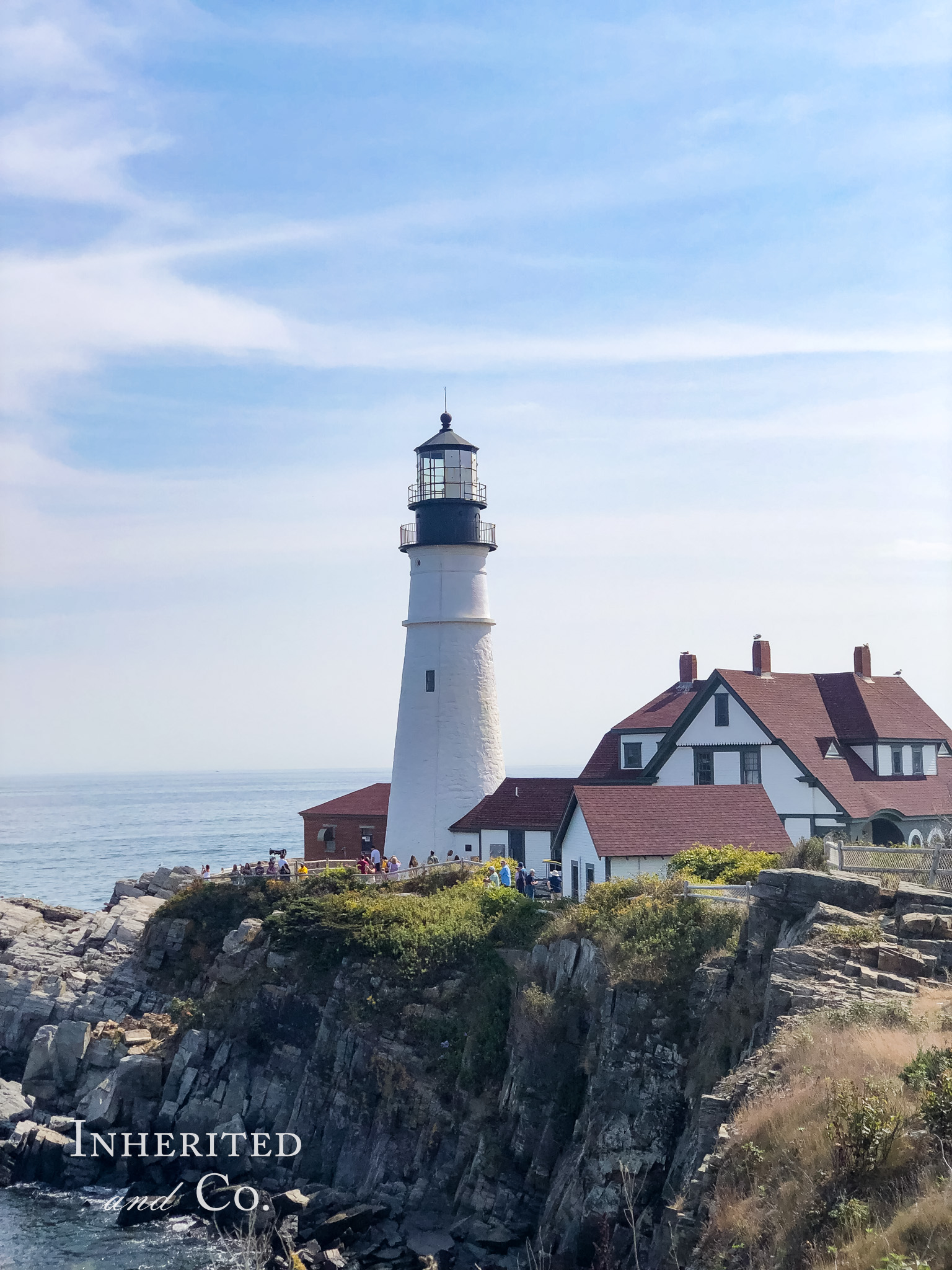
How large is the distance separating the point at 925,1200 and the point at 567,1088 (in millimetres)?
15018

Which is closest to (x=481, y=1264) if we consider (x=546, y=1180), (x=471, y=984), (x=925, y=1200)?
(x=546, y=1180)

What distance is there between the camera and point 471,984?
89.2 ft

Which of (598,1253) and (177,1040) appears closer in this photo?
(598,1253)

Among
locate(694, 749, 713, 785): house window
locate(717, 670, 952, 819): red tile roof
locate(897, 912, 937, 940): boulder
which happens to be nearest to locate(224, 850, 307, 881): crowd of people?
locate(694, 749, 713, 785): house window

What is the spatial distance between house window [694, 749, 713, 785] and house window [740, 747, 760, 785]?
95 centimetres

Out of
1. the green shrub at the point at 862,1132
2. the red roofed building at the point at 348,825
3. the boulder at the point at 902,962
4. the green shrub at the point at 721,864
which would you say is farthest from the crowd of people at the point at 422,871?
the green shrub at the point at 862,1132

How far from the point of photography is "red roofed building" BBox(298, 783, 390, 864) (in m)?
44.8

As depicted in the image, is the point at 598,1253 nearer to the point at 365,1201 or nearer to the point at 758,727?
the point at 365,1201

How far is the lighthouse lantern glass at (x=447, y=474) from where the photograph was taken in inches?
1533

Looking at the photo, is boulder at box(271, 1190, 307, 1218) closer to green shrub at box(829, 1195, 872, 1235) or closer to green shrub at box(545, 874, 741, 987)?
green shrub at box(545, 874, 741, 987)

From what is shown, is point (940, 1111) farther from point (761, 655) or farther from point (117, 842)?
point (117, 842)

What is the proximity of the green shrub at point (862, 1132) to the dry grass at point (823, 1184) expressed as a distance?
0.23 ft

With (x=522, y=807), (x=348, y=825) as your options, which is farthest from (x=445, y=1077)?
(x=348, y=825)

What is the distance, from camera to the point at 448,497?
38.8m
